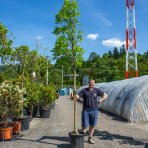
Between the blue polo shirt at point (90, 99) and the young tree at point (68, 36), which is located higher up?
the young tree at point (68, 36)


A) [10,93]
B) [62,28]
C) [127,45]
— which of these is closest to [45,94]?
[10,93]

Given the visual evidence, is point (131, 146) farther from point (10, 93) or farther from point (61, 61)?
point (10, 93)

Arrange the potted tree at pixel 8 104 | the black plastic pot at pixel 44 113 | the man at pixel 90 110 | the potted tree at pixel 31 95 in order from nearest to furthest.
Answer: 1. the man at pixel 90 110
2. the potted tree at pixel 8 104
3. the potted tree at pixel 31 95
4. the black plastic pot at pixel 44 113

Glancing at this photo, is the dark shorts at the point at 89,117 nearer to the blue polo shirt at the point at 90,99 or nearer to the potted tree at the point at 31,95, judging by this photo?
the blue polo shirt at the point at 90,99

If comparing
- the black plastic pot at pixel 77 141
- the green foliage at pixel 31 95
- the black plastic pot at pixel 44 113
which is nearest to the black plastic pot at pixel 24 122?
the green foliage at pixel 31 95

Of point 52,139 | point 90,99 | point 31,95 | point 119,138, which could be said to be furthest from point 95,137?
point 31,95

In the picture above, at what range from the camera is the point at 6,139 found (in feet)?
32.3

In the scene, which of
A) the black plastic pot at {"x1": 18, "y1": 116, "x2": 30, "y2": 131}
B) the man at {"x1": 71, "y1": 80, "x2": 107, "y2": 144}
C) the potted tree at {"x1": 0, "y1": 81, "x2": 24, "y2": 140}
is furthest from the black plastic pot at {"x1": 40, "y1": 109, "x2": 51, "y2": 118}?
the man at {"x1": 71, "y1": 80, "x2": 107, "y2": 144}

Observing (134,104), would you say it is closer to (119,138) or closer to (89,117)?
(119,138)

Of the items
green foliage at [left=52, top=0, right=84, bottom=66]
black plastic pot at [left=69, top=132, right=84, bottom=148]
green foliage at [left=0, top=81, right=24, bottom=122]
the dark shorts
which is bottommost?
black plastic pot at [left=69, top=132, right=84, bottom=148]

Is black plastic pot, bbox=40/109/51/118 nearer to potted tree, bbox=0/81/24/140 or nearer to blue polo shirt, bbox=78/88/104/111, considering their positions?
potted tree, bbox=0/81/24/140

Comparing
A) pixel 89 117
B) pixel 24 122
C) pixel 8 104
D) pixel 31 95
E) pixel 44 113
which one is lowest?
pixel 24 122

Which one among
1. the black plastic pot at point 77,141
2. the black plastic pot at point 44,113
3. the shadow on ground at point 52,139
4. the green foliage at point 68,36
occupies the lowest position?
the shadow on ground at point 52,139

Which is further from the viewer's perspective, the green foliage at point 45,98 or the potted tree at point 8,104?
the green foliage at point 45,98
